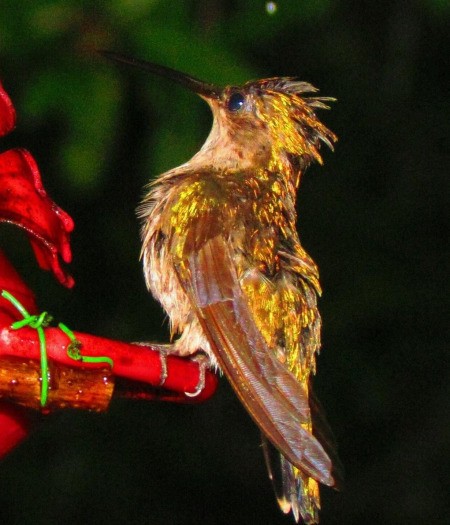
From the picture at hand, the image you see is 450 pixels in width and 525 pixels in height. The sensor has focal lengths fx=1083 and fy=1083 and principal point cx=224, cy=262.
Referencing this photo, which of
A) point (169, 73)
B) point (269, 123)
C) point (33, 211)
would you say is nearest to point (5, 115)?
point (33, 211)

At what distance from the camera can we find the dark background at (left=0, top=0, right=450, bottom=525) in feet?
11.5

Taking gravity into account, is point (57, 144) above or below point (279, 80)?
below

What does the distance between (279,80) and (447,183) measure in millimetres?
2916

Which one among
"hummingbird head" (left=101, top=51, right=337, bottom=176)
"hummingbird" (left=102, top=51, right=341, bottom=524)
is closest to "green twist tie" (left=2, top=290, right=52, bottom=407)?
"hummingbird" (left=102, top=51, right=341, bottom=524)

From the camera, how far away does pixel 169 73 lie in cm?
320

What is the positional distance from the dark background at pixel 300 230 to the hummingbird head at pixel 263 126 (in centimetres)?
10

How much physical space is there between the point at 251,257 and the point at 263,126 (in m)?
0.59

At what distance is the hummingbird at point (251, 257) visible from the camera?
9.18 feet

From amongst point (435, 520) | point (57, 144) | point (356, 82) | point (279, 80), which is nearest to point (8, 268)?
point (279, 80)

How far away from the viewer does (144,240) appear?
3.13 meters

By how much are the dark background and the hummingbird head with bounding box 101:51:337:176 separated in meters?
0.10

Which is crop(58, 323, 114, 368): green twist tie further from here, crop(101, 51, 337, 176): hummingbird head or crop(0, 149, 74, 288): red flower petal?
crop(101, 51, 337, 176): hummingbird head

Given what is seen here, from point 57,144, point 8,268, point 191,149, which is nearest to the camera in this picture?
point 8,268

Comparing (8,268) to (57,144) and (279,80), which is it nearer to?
(279,80)
